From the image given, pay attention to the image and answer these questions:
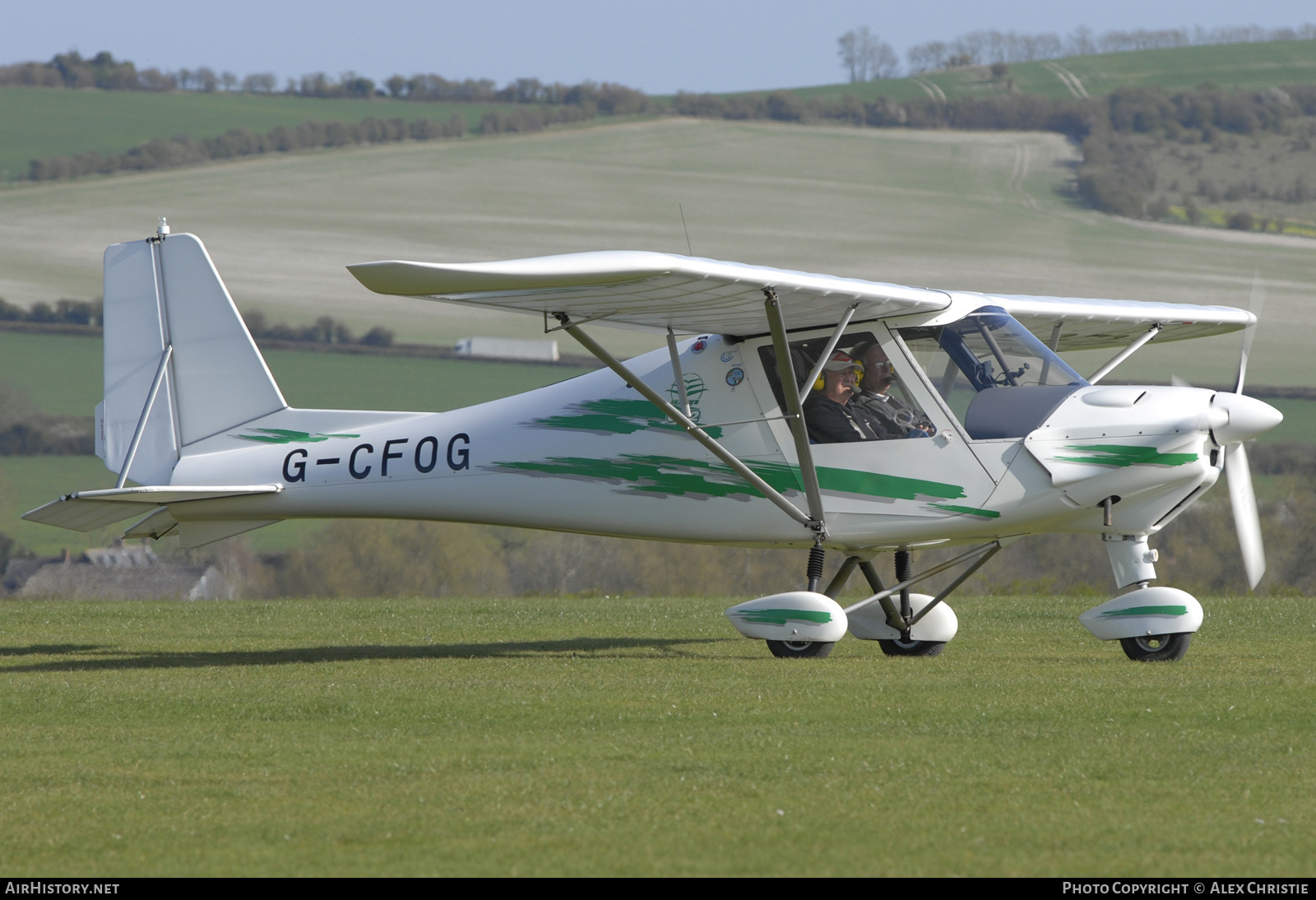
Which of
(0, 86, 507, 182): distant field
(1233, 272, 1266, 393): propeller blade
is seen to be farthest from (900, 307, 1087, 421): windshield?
(0, 86, 507, 182): distant field

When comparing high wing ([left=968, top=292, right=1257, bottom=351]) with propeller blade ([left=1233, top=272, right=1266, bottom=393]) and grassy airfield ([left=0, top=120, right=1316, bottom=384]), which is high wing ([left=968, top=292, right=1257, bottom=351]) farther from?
grassy airfield ([left=0, top=120, right=1316, bottom=384])

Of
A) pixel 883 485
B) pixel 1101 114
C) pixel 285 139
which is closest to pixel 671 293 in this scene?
pixel 883 485

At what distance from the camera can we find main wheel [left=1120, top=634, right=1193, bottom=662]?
1020 centimetres

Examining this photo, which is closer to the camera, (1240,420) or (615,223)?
(1240,420)

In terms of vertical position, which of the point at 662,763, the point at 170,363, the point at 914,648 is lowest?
the point at 914,648

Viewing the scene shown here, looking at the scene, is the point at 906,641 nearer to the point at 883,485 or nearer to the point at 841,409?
the point at 883,485

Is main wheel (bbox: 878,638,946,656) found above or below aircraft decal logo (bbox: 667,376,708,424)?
below

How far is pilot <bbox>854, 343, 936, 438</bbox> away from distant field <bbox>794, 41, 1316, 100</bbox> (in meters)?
85.0

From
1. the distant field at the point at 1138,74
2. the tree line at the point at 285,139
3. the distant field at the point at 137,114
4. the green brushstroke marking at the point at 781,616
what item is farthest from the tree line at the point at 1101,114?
the green brushstroke marking at the point at 781,616

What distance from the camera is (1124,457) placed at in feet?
33.1

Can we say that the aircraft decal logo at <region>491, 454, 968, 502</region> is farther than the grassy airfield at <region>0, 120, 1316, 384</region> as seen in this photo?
No

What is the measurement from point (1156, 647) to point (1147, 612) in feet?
1.15

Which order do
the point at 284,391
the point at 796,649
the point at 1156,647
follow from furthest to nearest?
the point at 284,391 → the point at 796,649 → the point at 1156,647

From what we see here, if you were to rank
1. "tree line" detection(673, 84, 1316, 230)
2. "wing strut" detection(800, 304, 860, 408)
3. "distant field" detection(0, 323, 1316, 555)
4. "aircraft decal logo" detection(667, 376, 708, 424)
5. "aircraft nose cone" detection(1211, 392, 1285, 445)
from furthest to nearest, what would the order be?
"tree line" detection(673, 84, 1316, 230), "distant field" detection(0, 323, 1316, 555), "aircraft decal logo" detection(667, 376, 708, 424), "wing strut" detection(800, 304, 860, 408), "aircraft nose cone" detection(1211, 392, 1285, 445)
